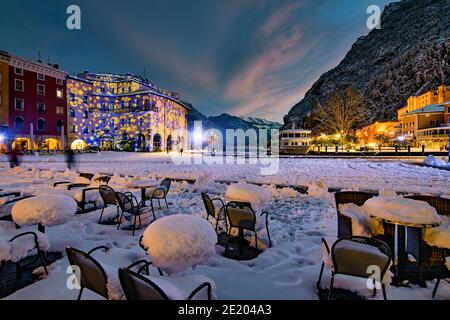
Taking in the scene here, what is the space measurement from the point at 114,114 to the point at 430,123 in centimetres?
7641

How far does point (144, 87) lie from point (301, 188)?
172ft

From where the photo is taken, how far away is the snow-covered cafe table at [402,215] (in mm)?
3215

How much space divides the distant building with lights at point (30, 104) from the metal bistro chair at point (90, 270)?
42.5 metres

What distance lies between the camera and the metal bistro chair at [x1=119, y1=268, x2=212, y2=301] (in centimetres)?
179

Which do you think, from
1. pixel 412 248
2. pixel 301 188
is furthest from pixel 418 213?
pixel 301 188

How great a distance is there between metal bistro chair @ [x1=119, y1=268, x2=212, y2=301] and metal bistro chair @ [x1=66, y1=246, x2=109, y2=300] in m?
0.38

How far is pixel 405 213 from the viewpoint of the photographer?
131 inches

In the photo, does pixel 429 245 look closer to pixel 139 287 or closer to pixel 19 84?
pixel 139 287

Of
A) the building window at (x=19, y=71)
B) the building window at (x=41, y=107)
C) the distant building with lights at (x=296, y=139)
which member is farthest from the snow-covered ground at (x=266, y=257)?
the building window at (x=19, y=71)

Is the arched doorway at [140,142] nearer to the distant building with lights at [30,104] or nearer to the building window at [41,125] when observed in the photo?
the distant building with lights at [30,104]

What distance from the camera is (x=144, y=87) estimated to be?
5506 cm

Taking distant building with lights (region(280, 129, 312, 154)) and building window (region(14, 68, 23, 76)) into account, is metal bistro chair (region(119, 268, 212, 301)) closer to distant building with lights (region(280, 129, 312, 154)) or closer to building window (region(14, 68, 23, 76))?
distant building with lights (region(280, 129, 312, 154))

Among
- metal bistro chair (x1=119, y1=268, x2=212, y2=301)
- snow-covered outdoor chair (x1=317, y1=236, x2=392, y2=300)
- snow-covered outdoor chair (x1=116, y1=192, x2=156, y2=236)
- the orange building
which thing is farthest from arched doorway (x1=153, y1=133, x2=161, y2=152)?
the orange building
